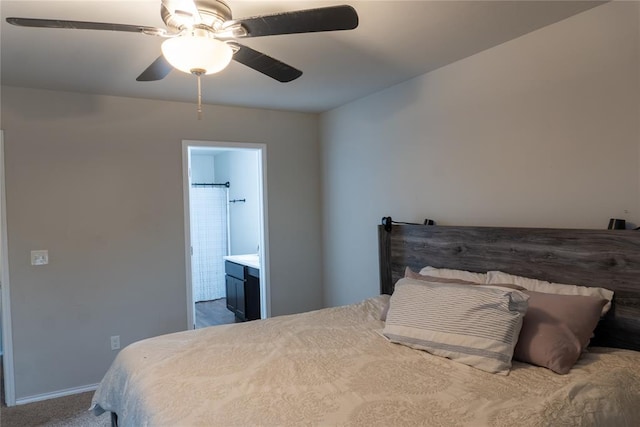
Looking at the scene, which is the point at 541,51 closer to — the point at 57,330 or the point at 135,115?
the point at 135,115

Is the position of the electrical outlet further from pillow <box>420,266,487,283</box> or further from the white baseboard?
pillow <box>420,266,487,283</box>

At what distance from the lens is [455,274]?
2623 mm

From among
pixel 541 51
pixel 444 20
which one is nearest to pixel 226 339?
pixel 444 20

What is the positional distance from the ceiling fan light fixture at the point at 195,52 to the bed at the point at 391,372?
1.29 metres

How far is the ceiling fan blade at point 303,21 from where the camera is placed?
150 cm

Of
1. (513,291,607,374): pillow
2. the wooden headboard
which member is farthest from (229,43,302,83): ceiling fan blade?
(513,291,607,374): pillow

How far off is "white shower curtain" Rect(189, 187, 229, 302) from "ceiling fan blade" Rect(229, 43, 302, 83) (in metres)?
4.36

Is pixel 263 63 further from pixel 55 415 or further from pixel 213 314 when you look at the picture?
pixel 213 314

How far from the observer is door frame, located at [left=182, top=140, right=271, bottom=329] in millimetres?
3729

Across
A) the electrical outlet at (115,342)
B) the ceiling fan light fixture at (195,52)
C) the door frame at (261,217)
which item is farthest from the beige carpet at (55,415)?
the ceiling fan light fixture at (195,52)

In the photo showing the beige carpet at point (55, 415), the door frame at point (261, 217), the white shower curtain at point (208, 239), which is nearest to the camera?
the beige carpet at point (55, 415)

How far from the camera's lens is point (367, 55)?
8.70 ft

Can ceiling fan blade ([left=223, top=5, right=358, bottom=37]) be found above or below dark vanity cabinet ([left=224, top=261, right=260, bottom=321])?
above

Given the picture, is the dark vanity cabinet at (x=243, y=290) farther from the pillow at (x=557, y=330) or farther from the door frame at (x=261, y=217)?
the pillow at (x=557, y=330)
